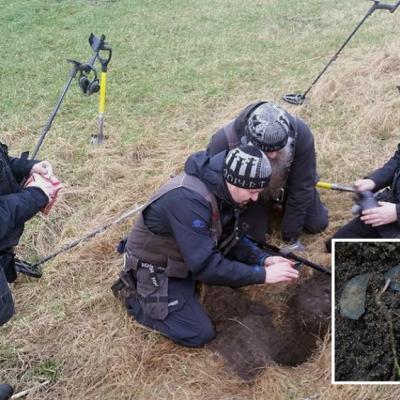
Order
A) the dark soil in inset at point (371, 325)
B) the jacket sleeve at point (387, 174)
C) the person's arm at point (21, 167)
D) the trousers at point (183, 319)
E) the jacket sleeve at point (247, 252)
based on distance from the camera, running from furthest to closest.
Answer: the jacket sleeve at point (387, 174), the jacket sleeve at point (247, 252), the trousers at point (183, 319), the person's arm at point (21, 167), the dark soil in inset at point (371, 325)

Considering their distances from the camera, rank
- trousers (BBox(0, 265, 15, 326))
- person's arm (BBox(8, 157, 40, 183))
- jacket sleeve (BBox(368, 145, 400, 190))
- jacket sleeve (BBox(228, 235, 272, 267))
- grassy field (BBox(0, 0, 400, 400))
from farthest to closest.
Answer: jacket sleeve (BBox(368, 145, 400, 190))
jacket sleeve (BBox(228, 235, 272, 267))
grassy field (BBox(0, 0, 400, 400))
person's arm (BBox(8, 157, 40, 183))
trousers (BBox(0, 265, 15, 326))

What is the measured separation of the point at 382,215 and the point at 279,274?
0.80m

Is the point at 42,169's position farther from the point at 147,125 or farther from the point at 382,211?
the point at 147,125

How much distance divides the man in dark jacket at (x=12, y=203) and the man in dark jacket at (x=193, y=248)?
26.9 inches

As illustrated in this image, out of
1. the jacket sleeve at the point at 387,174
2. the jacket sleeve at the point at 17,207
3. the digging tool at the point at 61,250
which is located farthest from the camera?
the digging tool at the point at 61,250

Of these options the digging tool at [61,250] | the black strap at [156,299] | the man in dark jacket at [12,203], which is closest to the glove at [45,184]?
the man in dark jacket at [12,203]

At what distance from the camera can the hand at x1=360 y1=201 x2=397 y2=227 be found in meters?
3.34

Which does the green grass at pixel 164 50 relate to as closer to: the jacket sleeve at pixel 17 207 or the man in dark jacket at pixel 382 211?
the man in dark jacket at pixel 382 211

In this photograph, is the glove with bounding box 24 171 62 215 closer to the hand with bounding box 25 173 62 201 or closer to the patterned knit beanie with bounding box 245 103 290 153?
the hand with bounding box 25 173 62 201

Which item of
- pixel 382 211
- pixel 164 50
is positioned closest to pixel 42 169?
pixel 382 211

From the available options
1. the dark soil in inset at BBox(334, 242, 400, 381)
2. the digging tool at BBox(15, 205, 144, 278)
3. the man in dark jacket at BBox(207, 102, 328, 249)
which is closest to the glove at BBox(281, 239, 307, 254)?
the man in dark jacket at BBox(207, 102, 328, 249)

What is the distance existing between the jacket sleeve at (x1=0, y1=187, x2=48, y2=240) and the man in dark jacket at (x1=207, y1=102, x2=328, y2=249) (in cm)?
139

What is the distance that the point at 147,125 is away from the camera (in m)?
6.38

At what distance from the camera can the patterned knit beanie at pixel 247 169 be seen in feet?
9.34
